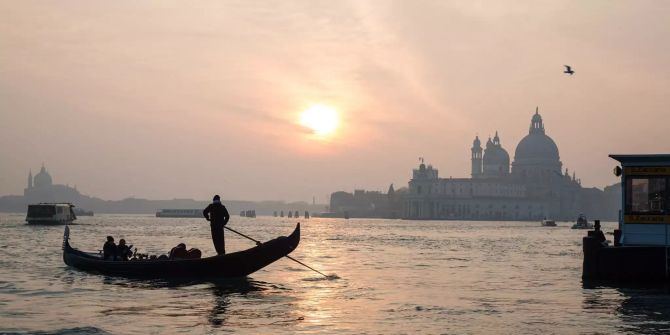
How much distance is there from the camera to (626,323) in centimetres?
2150

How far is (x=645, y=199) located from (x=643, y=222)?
0.75 m

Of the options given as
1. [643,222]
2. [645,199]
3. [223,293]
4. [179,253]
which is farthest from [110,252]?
[645,199]

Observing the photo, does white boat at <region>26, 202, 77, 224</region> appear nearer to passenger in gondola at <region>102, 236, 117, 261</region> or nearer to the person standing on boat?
passenger in gondola at <region>102, 236, 117, 261</region>

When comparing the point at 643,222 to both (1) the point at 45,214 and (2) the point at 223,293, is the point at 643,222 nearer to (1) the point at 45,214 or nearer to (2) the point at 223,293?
(2) the point at 223,293

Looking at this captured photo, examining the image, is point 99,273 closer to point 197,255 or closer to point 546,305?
point 197,255

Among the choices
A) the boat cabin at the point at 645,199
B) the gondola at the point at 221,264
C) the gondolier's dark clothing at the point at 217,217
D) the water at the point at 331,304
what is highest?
the boat cabin at the point at 645,199

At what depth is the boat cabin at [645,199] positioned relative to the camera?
30.1 meters

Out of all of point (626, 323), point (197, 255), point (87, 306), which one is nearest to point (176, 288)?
point (197, 255)

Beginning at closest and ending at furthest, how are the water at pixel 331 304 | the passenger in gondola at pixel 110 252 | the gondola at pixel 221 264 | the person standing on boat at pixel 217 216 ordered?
the water at pixel 331 304, the person standing on boat at pixel 217 216, the gondola at pixel 221 264, the passenger in gondola at pixel 110 252

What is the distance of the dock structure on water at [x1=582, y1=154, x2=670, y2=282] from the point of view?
30141 millimetres

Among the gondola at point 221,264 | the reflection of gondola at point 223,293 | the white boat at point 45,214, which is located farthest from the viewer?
the white boat at point 45,214

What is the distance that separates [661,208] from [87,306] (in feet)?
58.7

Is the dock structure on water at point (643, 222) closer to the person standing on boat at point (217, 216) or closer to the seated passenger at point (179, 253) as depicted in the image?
the person standing on boat at point (217, 216)

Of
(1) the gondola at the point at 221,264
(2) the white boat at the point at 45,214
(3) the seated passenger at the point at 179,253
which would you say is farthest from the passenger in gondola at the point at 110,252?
(2) the white boat at the point at 45,214
